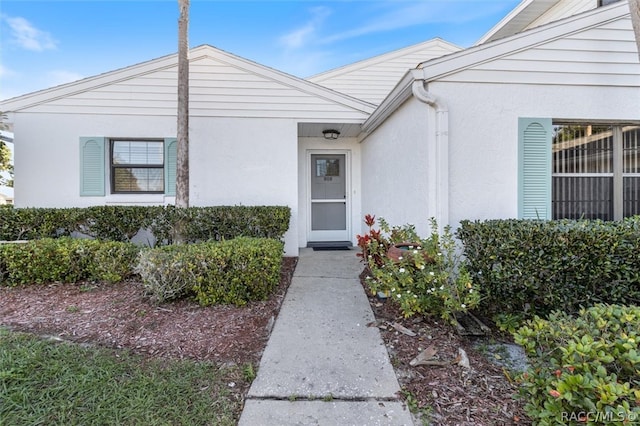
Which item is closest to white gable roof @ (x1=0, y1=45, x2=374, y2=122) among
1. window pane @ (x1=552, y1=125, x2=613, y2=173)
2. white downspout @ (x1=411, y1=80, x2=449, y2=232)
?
white downspout @ (x1=411, y1=80, x2=449, y2=232)

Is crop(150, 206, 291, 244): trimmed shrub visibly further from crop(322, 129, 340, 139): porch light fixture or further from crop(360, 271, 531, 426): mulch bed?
crop(360, 271, 531, 426): mulch bed

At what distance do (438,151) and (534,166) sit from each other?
4.17ft

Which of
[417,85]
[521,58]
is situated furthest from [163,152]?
[521,58]

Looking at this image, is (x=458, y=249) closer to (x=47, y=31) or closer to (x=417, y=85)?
(x=417, y=85)

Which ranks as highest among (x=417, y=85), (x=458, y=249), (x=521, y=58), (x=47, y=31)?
(x=47, y=31)

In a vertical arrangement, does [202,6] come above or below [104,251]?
above

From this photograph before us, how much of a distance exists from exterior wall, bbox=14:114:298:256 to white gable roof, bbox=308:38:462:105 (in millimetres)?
3268

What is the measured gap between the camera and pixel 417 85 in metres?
3.79

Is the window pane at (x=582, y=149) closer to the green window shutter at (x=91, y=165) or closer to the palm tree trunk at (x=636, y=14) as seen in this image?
the palm tree trunk at (x=636, y=14)

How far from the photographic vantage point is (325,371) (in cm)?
243

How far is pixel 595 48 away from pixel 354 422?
5029 millimetres

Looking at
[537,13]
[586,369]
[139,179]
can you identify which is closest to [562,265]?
[586,369]

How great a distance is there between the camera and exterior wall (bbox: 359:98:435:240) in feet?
13.1

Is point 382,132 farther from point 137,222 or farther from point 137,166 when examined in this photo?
point 137,166
